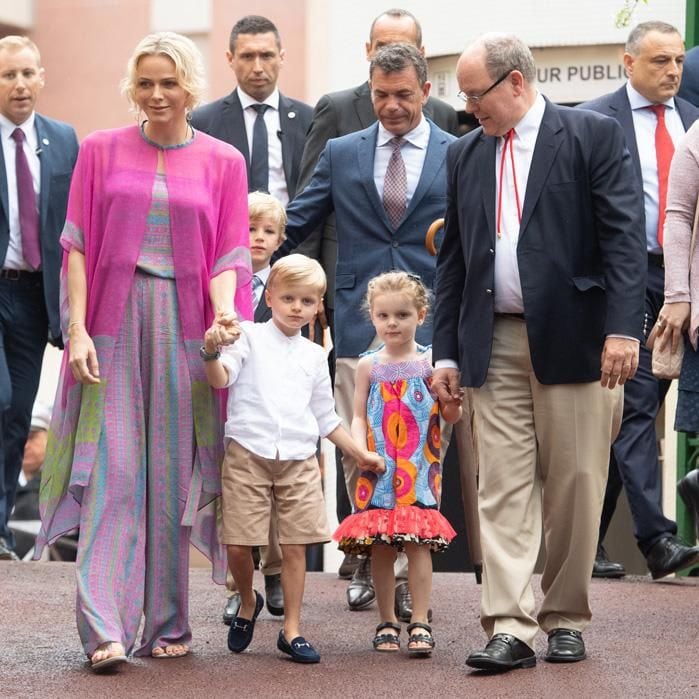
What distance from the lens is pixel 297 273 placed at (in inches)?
303

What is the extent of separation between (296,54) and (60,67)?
375 centimetres

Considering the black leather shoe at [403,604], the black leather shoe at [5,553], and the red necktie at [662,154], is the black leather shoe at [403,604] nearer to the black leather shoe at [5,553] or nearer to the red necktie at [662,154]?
the red necktie at [662,154]

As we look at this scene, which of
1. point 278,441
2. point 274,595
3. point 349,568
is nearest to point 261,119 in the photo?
point 349,568

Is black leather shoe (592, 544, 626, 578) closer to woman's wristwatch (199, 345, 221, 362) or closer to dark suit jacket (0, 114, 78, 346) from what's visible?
dark suit jacket (0, 114, 78, 346)

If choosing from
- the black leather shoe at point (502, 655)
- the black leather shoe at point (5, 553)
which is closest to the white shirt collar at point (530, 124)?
the black leather shoe at point (502, 655)

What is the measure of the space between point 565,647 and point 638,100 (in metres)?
3.62

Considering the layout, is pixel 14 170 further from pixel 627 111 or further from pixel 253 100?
pixel 627 111

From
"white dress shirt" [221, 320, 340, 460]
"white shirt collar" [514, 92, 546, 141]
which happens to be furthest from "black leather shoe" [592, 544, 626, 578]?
"white shirt collar" [514, 92, 546, 141]

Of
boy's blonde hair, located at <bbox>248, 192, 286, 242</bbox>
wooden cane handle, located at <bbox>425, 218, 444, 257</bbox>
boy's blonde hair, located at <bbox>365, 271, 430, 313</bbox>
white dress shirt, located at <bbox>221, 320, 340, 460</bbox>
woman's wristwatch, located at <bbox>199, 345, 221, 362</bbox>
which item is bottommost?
white dress shirt, located at <bbox>221, 320, 340, 460</bbox>

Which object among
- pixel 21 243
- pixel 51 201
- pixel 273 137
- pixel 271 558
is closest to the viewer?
pixel 271 558

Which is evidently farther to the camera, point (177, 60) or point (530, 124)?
point (530, 124)

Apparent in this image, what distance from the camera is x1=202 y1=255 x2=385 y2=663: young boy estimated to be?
7.55 metres

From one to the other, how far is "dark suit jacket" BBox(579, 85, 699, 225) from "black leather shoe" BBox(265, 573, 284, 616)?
272 centimetres

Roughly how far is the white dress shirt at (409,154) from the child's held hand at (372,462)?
1557mm
